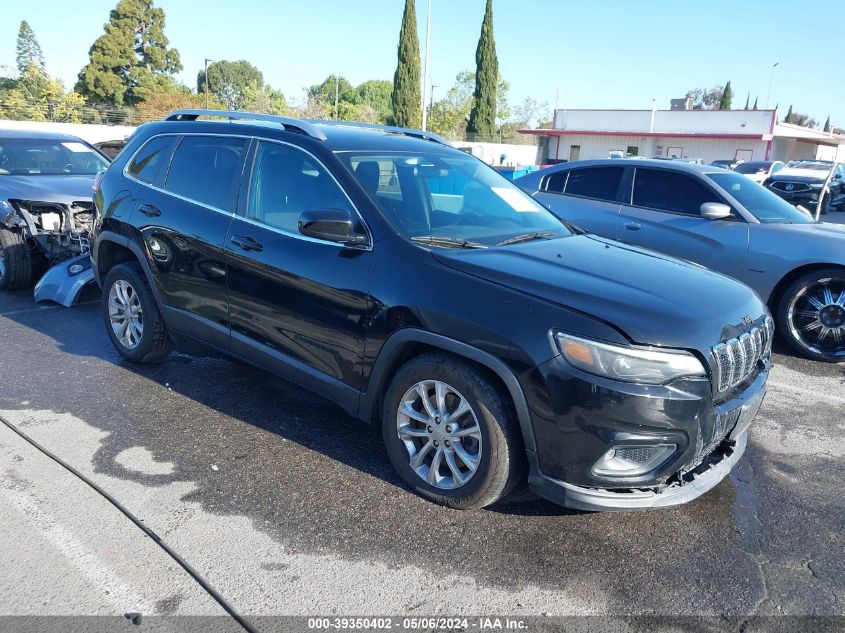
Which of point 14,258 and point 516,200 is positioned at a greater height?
point 516,200

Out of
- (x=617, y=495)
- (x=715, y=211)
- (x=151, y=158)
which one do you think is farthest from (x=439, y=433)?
(x=715, y=211)

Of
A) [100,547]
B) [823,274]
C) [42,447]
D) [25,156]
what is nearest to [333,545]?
[100,547]

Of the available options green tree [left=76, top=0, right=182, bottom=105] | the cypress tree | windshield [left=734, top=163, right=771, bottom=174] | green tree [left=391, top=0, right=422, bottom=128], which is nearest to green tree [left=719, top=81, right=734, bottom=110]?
the cypress tree

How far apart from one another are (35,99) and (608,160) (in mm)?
51770

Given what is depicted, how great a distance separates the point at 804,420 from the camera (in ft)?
15.6

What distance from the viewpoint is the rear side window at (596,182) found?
736 cm

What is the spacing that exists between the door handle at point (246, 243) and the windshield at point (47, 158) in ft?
17.5

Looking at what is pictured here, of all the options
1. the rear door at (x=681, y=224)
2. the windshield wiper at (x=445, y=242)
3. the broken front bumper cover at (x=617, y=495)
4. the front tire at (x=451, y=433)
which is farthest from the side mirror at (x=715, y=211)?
the front tire at (x=451, y=433)

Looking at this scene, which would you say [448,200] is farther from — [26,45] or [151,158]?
[26,45]

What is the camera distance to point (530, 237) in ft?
13.0

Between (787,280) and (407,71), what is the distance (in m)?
41.1

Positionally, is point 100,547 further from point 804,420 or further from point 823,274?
point 823,274

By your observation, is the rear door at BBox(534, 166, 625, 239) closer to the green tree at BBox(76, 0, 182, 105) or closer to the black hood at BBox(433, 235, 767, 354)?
the black hood at BBox(433, 235, 767, 354)

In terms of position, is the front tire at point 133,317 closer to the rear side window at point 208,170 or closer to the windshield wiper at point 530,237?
Answer: the rear side window at point 208,170
